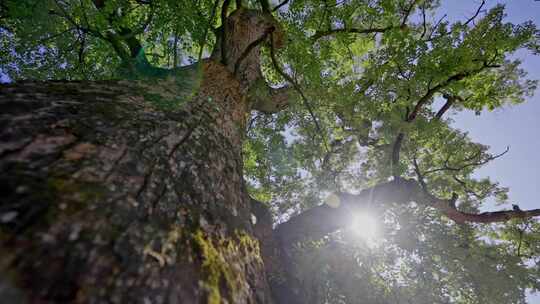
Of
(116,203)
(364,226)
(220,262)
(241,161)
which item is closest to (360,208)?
(364,226)

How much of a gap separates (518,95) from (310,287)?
664 centimetres

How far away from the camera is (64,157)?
1162mm

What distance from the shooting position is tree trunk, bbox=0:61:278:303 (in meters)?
0.78

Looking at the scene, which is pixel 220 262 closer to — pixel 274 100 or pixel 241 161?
pixel 241 161

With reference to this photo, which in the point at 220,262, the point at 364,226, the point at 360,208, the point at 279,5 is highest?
the point at 279,5

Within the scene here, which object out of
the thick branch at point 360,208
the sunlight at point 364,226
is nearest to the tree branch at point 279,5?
the thick branch at point 360,208

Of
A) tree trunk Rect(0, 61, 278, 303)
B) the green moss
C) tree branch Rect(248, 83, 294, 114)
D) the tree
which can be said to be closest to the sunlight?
the tree

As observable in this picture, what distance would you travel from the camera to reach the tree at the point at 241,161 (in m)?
0.94

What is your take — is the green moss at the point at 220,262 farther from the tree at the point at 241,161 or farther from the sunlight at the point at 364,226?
the sunlight at the point at 364,226

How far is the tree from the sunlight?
0.37 feet

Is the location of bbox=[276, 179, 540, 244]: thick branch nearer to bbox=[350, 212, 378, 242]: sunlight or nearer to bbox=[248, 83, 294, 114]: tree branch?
bbox=[350, 212, 378, 242]: sunlight

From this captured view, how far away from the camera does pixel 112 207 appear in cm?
105

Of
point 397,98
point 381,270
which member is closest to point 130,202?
point 381,270

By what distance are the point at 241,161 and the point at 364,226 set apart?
9.94 ft
